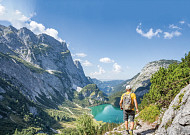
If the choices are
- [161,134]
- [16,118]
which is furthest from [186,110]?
[16,118]

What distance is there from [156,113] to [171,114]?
11469 mm

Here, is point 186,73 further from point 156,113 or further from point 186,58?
point 186,58

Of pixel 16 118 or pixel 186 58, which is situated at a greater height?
pixel 186 58

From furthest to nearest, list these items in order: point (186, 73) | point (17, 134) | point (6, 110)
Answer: point (6, 110)
point (17, 134)
point (186, 73)

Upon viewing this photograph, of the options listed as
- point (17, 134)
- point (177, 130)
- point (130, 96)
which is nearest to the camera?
point (177, 130)

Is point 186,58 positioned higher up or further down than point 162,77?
higher up

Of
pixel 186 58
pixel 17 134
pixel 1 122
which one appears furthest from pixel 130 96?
pixel 1 122

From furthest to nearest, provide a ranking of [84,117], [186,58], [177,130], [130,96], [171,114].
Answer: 1. [186,58]
2. [84,117]
3. [171,114]
4. [130,96]
5. [177,130]

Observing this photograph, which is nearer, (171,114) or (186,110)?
(186,110)

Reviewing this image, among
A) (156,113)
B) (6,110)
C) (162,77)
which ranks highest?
(162,77)

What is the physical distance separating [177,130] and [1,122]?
8319 inches

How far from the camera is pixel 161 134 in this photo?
12.2 m

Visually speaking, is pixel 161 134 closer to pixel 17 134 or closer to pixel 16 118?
pixel 17 134

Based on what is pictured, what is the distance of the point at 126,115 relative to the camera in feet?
39.9
